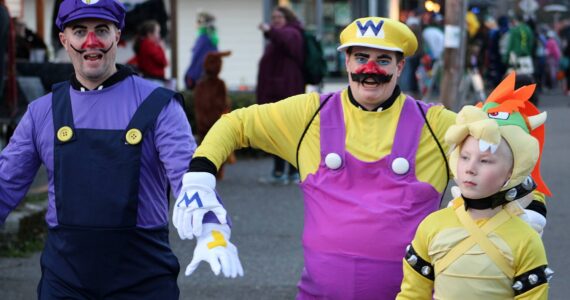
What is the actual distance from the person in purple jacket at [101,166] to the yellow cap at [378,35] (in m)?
0.75

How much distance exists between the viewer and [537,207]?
14.9 ft

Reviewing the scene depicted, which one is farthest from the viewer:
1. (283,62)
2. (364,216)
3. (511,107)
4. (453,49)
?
(453,49)

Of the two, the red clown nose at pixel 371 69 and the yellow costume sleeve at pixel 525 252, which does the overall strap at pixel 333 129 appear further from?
the yellow costume sleeve at pixel 525 252

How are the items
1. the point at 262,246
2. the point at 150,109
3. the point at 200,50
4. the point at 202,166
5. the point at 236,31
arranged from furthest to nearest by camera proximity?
the point at 236,31 < the point at 200,50 < the point at 262,246 < the point at 150,109 < the point at 202,166

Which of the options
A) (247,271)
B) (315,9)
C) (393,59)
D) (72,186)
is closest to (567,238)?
(247,271)

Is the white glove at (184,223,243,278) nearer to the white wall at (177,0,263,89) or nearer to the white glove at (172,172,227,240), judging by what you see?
the white glove at (172,172,227,240)

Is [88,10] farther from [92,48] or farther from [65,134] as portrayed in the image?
[65,134]

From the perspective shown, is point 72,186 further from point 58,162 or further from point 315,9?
point 315,9

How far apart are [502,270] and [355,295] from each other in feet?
2.52

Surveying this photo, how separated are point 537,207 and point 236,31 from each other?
22102 millimetres

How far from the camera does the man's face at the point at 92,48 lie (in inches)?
182

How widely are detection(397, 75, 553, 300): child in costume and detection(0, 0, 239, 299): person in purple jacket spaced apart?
3.34 feet

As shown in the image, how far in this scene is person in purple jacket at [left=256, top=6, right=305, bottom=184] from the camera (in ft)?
41.3

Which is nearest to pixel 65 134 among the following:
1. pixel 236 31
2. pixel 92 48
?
pixel 92 48
